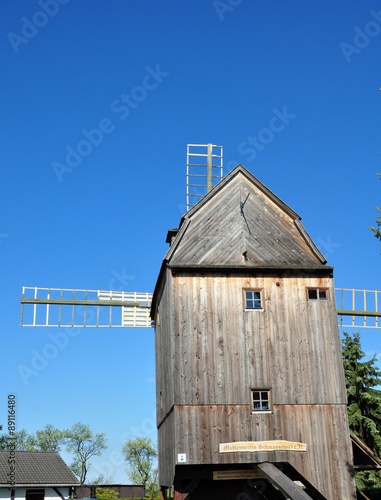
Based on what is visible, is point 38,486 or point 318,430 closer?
point 318,430

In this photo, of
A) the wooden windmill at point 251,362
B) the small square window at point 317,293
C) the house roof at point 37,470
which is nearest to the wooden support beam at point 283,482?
the wooden windmill at point 251,362

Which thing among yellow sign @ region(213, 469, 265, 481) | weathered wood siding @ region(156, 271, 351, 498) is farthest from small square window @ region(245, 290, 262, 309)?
yellow sign @ region(213, 469, 265, 481)

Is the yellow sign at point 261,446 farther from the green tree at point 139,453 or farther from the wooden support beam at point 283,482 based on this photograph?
the green tree at point 139,453

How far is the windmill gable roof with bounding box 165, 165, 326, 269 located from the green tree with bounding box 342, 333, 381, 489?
14.8 metres

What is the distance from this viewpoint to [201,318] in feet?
70.7

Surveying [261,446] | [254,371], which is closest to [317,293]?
[254,371]

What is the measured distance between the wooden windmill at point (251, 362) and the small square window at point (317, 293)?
0.03m

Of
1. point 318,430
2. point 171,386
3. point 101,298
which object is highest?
point 101,298

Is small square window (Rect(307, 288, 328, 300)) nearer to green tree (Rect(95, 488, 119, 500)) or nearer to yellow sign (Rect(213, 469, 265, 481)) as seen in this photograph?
yellow sign (Rect(213, 469, 265, 481))

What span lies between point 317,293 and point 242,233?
3.03 metres

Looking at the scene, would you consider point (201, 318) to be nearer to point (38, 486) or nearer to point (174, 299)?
point (174, 299)

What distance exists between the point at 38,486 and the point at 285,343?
27978mm

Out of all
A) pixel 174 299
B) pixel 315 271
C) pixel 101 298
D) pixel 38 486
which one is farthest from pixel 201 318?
pixel 38 486

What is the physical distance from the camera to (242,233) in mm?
23016
